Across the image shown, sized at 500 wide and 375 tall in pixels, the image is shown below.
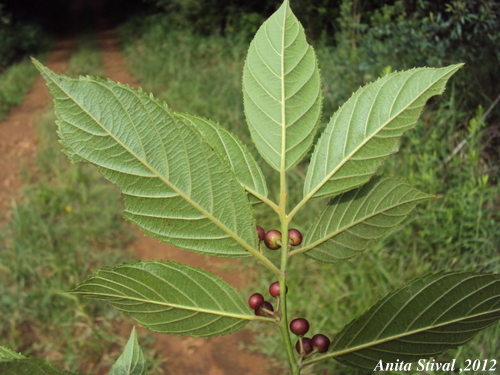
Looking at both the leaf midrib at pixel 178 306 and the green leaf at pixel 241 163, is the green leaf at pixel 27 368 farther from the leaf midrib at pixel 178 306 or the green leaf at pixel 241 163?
the green leaf at pixel 241 163

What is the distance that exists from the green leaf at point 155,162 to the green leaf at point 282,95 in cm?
7

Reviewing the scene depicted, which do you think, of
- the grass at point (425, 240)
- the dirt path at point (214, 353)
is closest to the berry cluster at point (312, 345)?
the grass at point (425, 240)

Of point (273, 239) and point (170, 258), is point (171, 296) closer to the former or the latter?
point (273, 239)

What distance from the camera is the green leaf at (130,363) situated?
1.48ft

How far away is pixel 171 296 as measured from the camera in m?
0.41

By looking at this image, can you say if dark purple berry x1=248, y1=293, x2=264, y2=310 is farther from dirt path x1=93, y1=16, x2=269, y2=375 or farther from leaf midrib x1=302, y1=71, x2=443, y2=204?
dirt path x1=93, y1=16, x2=269, y2=375

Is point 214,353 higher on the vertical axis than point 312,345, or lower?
lower

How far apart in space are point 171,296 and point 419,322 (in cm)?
24

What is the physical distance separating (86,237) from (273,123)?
3440mm

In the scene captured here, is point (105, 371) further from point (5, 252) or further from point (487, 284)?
point (487, 284)

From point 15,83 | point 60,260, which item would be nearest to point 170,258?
point 60,260

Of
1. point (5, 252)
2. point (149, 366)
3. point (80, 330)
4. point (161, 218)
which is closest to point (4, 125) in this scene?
point (5, 252)

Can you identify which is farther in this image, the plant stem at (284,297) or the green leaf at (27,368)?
the plant stem at (284,297)

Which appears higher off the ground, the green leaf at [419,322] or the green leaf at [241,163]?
the green leaf at [241,163]
